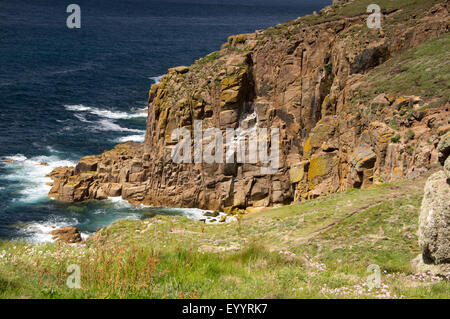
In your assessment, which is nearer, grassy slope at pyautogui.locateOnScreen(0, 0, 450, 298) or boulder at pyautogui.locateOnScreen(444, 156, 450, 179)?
grassy slope at pyautogui.locateOnScreen(0, 0, 450, 298)

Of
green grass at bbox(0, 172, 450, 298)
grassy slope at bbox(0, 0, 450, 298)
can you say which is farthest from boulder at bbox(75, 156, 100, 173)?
green grass at bbox(0, 172, 450, 298)

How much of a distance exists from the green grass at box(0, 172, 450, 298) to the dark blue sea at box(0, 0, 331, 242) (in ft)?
88.2

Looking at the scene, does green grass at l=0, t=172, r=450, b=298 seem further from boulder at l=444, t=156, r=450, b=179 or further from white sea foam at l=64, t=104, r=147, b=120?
white sea foam at l=64, t=104, r=147, b=120

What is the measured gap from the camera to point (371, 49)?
3697 centimetres

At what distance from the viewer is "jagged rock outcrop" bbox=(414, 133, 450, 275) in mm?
9023

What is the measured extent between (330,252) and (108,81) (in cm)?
8045

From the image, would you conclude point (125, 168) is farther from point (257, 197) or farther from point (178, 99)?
point (257, 197)

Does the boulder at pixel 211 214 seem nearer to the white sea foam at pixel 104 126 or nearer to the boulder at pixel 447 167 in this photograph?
the white sea foam at pixel 104 126

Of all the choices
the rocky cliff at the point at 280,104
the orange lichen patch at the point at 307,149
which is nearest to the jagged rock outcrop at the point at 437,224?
the rocky cliff at the point at 280,104

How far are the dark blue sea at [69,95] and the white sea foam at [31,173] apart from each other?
0.11m

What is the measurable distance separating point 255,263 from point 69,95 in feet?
241

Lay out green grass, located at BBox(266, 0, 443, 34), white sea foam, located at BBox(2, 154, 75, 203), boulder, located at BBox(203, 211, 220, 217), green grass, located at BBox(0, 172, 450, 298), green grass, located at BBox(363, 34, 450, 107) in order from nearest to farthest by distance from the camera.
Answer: green grass, located at BBox(0, 172, 450, 298)
green grass, located at BBox(363, 34, 450, 107)
boulder, located at BBox(203, 211, 220, 217)
green grass, located at BBox(266, 0, 443, 34)
white sea foam, located at BBox(2, 154, 75, 203)

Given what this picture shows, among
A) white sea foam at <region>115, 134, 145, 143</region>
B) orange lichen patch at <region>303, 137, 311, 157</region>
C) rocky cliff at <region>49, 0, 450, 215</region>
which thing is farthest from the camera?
white sea foam at <region>115, 134, 145, 143</region>

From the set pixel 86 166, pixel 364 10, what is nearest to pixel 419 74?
pixel 364 10
